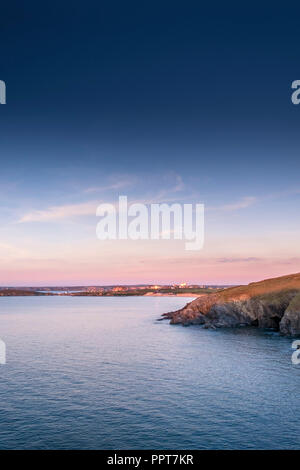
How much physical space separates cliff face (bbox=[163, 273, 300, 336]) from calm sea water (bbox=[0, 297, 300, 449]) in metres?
30.6

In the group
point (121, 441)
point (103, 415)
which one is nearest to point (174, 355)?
point (103, 415)

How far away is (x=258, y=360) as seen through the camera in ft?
214

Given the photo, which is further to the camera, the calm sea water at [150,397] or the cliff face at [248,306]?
the cliff face at [248,306]

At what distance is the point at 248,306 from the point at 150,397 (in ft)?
270

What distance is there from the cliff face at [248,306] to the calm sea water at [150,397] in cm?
3065

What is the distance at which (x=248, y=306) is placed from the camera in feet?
396

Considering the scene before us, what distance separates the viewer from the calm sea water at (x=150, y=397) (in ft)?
110

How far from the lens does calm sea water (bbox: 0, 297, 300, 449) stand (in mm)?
33625

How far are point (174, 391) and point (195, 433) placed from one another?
1314 centimetres

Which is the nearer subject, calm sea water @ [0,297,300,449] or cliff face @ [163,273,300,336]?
calm sea water @ [0,297,300,449]

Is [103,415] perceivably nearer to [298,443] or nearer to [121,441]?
[121,441]

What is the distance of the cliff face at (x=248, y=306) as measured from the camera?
113m

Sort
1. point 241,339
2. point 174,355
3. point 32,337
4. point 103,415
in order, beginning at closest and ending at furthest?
1. point 103,415
2. point 174,355
3. point 241,339
4. point 32,337
